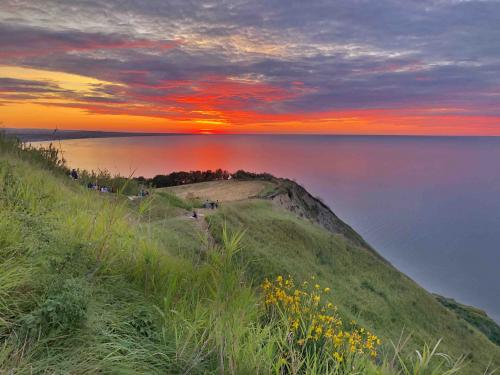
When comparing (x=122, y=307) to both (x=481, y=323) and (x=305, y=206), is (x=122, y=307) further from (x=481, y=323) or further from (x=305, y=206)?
Result: (x=481, y=323)

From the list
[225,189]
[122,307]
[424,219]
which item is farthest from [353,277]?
[424,219]

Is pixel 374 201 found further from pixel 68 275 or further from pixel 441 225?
pixel 68 275

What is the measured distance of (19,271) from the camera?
14.1 ft

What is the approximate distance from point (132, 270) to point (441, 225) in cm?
6373

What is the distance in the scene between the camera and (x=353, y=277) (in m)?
15.4

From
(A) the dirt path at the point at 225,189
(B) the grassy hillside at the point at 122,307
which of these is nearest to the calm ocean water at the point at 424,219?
(A) the dirt path at the point at 225,189

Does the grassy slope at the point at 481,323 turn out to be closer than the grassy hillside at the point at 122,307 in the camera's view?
No

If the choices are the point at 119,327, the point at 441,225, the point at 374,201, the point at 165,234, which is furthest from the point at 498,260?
the point at 119,327

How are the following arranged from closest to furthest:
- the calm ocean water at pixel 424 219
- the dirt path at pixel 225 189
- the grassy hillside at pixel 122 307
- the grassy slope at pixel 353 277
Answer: the grassy hillside at pixel 122 307, the grassy slope at pixel 353 277, the dirt path at pixel 225 189, the calm ocean water at pixel 424 219

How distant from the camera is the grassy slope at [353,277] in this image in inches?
484

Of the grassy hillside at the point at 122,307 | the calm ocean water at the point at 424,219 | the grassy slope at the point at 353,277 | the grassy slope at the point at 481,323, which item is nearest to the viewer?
the grassy hillside at the point at 122,307

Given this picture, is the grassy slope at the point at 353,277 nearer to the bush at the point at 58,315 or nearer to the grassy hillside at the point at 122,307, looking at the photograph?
the grassy hillside at the point at 122,307

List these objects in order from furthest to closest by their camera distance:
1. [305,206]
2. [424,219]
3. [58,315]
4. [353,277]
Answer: [424,219] < [305,206] < [353,277] < [58,315]

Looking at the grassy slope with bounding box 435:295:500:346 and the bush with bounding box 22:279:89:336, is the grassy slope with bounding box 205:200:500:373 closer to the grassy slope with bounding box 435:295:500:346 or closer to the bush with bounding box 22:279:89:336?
the bush with bounding box 22:279:89:336
